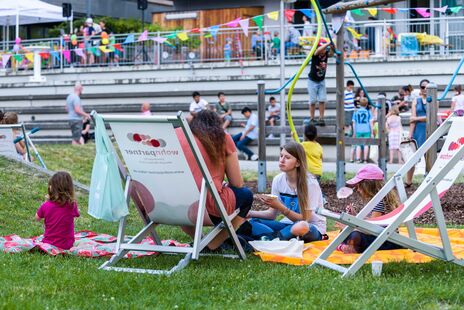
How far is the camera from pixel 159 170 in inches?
293

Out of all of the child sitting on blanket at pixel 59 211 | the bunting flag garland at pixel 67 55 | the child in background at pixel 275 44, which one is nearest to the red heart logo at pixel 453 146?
the child sitting on blanket at pixel 59 211

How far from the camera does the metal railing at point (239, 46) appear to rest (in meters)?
25.2

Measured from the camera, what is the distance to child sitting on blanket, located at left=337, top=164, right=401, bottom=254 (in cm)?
810

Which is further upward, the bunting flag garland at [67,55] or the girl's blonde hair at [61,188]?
the bunting flag garland at [67,55]

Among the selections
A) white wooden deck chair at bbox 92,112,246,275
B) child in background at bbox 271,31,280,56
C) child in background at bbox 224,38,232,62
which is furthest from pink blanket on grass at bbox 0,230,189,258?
child in background at bbox 224,38,232,62

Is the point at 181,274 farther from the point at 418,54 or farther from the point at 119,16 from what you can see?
the point at 119,16

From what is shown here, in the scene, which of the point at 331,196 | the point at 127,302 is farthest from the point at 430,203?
the point at 331,196

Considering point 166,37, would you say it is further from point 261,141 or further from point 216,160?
point 216,160

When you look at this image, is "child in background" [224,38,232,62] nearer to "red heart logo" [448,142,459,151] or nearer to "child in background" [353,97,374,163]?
"child in background" [353,97,374,163]

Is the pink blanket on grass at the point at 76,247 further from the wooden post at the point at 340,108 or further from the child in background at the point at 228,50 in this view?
the child in background at the point at 228,50

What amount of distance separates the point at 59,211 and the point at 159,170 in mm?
1269

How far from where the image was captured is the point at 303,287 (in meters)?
6.43

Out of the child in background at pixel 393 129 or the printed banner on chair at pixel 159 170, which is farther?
the child in background at pixel 393 129

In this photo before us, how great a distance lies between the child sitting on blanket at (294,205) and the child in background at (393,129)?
1049cm
